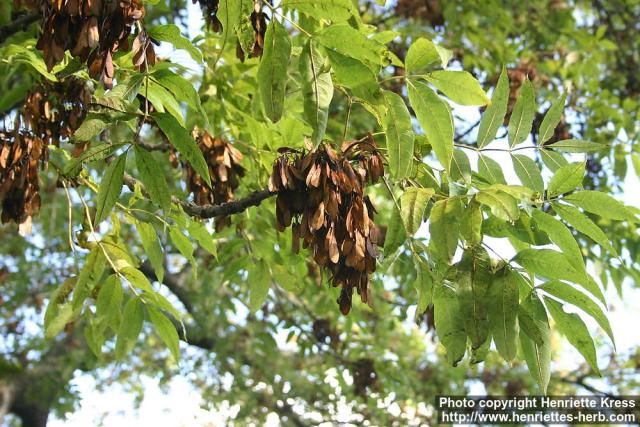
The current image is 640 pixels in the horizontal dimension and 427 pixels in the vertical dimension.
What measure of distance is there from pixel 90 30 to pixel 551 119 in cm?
98

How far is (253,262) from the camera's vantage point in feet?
7.66

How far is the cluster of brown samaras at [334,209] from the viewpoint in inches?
50.9

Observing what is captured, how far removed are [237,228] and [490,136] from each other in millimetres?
1091

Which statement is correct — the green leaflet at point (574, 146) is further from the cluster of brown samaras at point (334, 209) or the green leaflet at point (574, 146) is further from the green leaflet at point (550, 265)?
the cluster of brown samaras at point (334, 209)

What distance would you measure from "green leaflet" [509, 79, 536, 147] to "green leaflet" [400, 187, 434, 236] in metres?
0.36

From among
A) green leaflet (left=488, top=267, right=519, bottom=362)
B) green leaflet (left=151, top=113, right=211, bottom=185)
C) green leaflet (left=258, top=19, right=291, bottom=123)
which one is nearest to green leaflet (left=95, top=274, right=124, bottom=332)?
green leaflet (left=151, top=113, right=211, bottom=185)

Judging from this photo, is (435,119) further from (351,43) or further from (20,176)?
(20,176)

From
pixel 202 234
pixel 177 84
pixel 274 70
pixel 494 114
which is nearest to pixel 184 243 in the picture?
pixel 202 234

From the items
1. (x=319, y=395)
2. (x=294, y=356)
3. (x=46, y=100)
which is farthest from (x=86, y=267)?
(x=294, y=356)

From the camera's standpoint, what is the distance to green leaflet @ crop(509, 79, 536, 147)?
1.49 m

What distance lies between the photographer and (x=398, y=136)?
131 cm

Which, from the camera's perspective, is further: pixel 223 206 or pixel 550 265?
pixel 223 206

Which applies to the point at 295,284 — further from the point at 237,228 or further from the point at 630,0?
the point at 630,0

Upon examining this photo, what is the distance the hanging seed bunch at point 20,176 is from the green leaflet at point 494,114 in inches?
43.7
